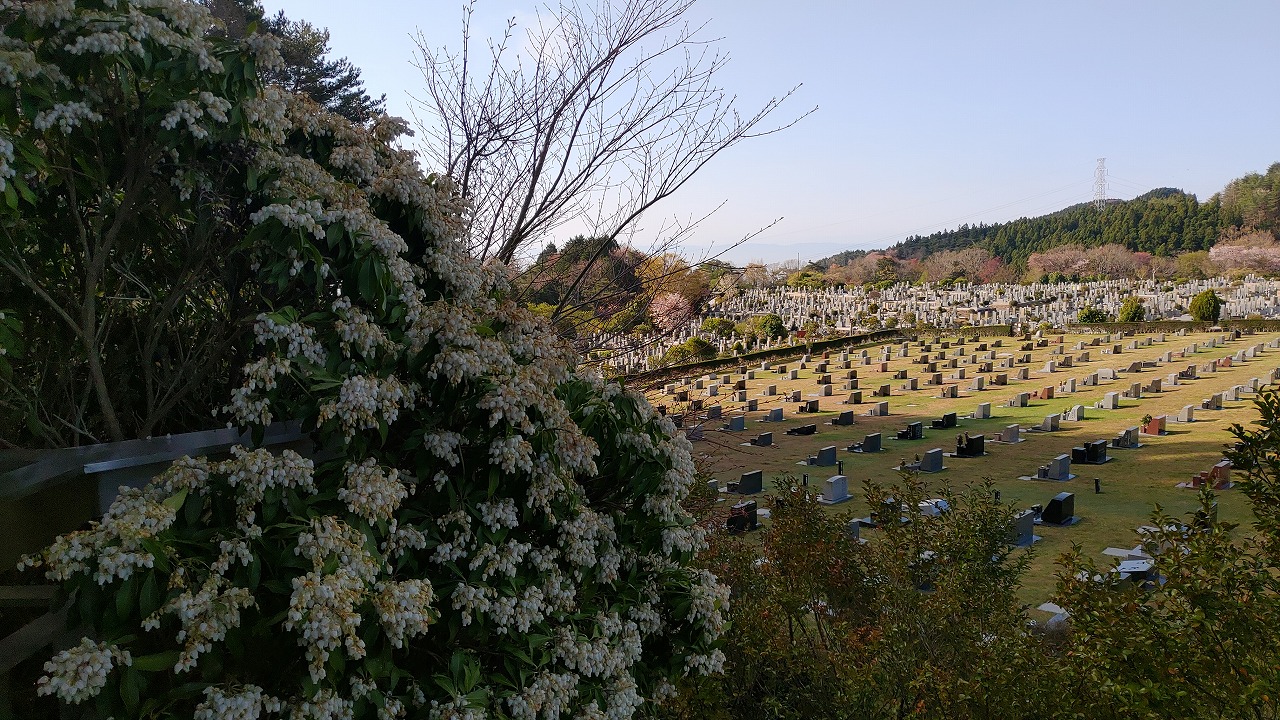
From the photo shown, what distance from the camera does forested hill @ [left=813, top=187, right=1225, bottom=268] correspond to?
84.1 m

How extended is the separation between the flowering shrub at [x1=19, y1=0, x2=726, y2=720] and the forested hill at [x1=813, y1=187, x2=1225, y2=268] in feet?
329

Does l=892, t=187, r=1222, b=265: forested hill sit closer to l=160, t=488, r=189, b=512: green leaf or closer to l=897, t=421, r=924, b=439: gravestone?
l=897, t=421, r=924, b=439: gravestone

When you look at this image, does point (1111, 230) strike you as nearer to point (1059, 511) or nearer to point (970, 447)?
point (970, 447)

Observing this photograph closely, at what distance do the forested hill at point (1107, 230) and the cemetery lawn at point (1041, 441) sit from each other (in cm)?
5457

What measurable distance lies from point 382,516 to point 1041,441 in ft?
79.5

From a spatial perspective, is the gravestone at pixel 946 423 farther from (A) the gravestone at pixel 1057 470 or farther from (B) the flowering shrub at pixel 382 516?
(B) the flowering shrub at pixel 382 516

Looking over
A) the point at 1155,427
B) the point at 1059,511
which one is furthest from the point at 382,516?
the point at 1155,427

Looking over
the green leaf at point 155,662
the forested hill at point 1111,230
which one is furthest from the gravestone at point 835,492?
the forested hill at point 1111,230

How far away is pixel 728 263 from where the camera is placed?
7520mm

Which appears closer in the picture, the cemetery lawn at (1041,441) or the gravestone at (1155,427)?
the cemetery lawn at (1041,441)

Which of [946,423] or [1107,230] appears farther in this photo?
[1107,230]

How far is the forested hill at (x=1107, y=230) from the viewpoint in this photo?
84.1m

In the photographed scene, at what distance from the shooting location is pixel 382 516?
298 centimetres

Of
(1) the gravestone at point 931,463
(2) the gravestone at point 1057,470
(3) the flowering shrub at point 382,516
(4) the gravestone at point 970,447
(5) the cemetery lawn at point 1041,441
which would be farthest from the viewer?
(4) the gravestone at point 970,447
